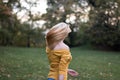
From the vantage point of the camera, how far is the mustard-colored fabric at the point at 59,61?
11.6ft

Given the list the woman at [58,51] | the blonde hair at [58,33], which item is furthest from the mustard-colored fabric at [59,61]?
the blonde hair at [58,33]

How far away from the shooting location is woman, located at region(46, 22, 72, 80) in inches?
139

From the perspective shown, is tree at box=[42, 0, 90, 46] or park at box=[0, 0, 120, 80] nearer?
park at box=[0, 0, 120, 80]

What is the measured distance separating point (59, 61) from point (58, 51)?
15 cm

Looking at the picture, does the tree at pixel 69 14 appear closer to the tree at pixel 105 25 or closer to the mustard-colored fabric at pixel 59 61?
the tree at pixel 105 25

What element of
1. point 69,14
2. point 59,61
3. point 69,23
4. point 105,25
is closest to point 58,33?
point 59,61

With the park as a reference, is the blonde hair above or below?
above

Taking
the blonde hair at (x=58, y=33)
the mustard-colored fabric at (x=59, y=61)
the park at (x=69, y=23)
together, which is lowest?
the park at (x=69, y=23)

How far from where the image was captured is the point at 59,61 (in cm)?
372

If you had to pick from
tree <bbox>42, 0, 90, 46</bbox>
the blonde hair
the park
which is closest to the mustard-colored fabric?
the blonde hair

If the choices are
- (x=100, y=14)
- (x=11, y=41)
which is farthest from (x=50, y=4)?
(x=100, y=14)

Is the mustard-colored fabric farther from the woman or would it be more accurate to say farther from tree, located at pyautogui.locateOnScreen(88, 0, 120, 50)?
tree, located at pyautogui.locateOnScreen(88, 0, 120, 50)

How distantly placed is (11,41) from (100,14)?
10918mm

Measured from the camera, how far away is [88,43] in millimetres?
Result: 31125
